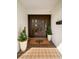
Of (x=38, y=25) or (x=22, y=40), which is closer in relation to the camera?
(x=22, y=40)

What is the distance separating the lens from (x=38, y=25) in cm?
672

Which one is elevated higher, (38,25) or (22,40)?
(38,25)

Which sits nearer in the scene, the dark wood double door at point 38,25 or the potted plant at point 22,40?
the potted plant at point 22,40

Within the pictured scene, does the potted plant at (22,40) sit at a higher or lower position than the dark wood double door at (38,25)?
lower

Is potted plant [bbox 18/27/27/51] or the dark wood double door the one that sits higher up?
the dark wood double door

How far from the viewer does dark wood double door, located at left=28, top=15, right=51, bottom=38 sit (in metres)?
6.64

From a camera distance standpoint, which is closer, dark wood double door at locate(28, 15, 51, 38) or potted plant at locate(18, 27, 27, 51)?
potted plant at locate(18, 27, 27, 51)

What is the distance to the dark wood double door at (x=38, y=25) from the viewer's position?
261 inches
